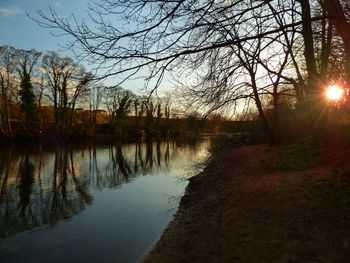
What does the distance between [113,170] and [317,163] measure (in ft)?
47.6

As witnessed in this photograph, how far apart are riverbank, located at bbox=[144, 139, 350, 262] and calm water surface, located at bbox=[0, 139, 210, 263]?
1.01 metres

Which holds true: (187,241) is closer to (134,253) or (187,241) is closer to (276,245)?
(134,253)

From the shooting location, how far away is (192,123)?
682cm

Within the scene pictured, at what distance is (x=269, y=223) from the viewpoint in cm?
779

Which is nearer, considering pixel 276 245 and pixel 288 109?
pixel 276 245

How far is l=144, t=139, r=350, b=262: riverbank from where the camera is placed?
20.7 feet

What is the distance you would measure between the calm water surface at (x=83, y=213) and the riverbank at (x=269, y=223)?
1008mm

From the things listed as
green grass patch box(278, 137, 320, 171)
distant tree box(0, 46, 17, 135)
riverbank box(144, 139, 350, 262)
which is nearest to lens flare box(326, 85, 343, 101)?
riverbank box(144, 139, 350, 262)

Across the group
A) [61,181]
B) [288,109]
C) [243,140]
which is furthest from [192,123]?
[243,140]

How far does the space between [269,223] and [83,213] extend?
7226 millimetres

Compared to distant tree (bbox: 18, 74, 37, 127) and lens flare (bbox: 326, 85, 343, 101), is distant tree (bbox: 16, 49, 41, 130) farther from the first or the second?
lens flare (bbox: 326, 85, 343, 101)

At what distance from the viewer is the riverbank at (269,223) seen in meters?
6.30

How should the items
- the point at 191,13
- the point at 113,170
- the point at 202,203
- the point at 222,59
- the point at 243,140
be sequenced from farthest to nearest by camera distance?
the point at 243,140 < the point at 113,170 < the point at 202,203 < the point at 222,59 < the point at 191,13

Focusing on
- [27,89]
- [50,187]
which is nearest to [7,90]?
[27,89]
